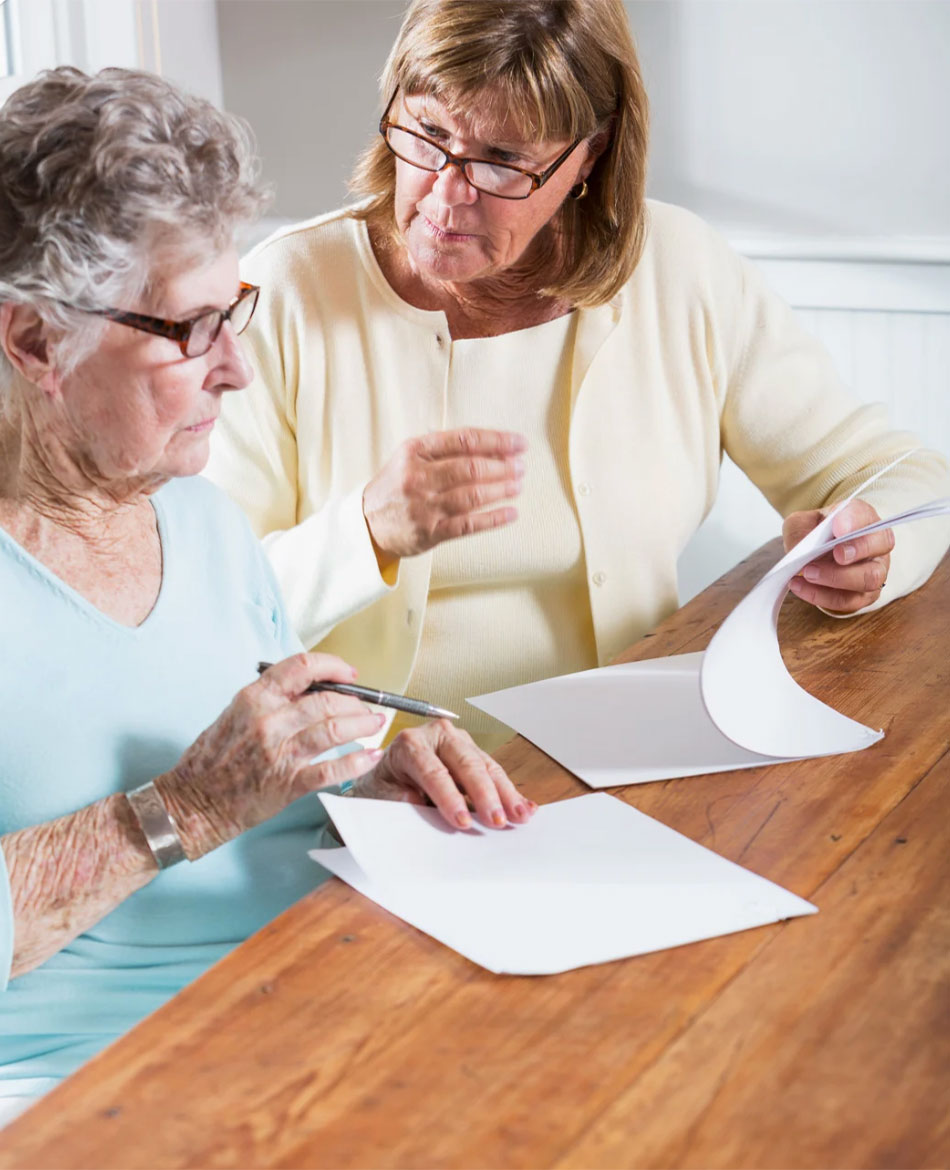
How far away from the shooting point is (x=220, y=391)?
124cm

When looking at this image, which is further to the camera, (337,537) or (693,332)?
(693,332)

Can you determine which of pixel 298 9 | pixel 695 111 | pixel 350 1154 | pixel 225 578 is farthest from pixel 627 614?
pixel 298 9

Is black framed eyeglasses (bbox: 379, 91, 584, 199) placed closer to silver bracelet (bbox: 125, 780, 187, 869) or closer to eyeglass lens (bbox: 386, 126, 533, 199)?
eyeglass lens (bbox: 386, 126, 533, 199)

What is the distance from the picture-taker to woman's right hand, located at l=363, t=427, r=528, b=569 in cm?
137

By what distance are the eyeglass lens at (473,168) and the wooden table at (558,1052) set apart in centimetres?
89

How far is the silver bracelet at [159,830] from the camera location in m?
1.07

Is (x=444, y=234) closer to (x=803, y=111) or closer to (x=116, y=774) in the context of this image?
(x=116, y=774)

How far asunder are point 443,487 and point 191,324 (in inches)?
13.7

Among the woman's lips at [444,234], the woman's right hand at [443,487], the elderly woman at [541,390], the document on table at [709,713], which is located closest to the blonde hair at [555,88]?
the elderly woman at [541,390]

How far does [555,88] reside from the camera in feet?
5.25

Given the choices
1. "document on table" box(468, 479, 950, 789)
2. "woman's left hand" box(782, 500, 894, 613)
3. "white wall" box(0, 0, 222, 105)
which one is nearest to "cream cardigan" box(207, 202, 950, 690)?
"woman's left hand" box(782, 500, 894, 613)

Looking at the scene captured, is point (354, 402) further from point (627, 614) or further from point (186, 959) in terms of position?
point (186, 959)

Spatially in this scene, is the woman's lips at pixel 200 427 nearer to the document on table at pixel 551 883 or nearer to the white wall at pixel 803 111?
the document on table at pixel 551 883

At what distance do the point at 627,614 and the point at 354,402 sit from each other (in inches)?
17.9
